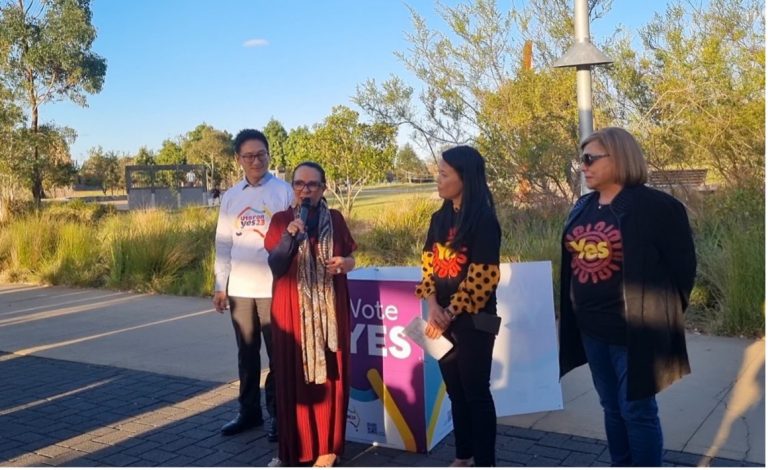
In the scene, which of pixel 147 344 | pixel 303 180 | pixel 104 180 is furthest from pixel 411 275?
pixel 104 180

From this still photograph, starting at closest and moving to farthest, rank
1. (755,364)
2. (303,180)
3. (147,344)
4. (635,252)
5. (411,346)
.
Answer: (635,252) < (303,180) < (411,346) < (755,364) < (147,344)

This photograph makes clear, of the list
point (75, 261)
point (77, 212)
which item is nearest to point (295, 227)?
point (75, 261)

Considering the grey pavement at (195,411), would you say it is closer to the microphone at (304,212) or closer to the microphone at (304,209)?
the microphone at (304,212)

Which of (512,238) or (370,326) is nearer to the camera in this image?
(370,326)

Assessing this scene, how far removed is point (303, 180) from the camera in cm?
432

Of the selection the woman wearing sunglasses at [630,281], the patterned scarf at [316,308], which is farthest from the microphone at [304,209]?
the woman wearing sunglasses at [630,281]

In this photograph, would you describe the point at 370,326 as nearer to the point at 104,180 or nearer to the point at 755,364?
the point at 755,364

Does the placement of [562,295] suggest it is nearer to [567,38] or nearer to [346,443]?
[346,443]

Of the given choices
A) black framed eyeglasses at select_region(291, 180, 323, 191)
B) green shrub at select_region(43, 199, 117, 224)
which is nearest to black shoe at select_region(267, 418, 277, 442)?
black framed eyeglasses at select_region(291, 180, 323, 191)

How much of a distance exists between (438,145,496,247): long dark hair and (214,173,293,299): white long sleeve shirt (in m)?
1.37

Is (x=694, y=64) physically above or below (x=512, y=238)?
above

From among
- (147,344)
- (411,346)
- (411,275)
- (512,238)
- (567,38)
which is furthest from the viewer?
(567,38)

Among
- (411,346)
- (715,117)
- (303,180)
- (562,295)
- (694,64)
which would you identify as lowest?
(411,346)

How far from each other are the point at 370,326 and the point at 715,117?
9.53 meters
